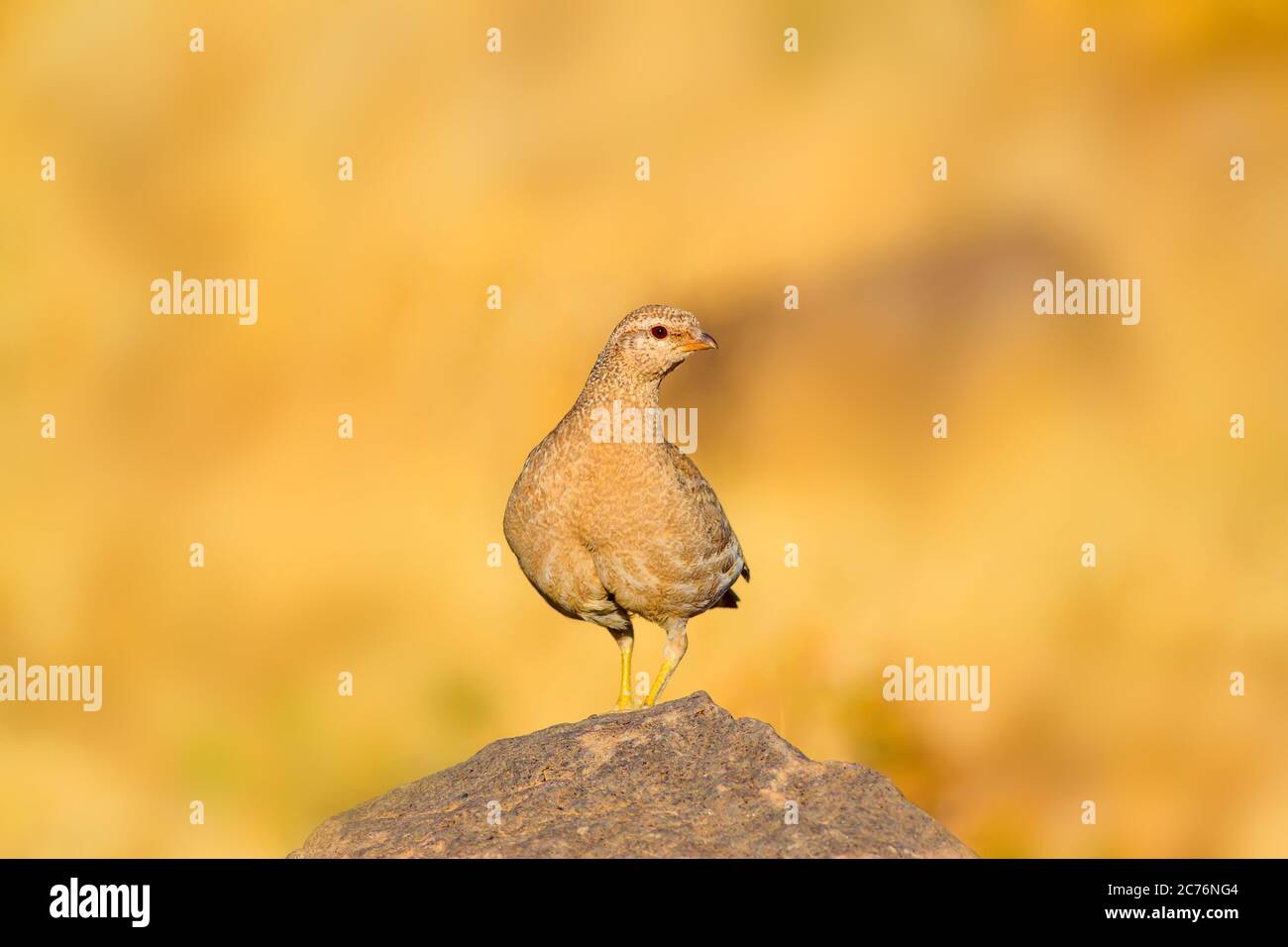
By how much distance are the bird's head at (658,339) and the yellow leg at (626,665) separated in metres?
2.05

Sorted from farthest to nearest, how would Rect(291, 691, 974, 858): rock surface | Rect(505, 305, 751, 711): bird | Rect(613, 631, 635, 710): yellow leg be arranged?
1. Rect(613, 631, 635, 710): yellow leg
2. Rect(505, 305, 751, 711): bird
3. Rect(291, 691, 974, 858): rock surface

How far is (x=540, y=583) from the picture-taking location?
10148mm

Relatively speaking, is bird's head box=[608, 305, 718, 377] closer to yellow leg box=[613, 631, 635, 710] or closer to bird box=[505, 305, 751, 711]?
bird box=[505, 305, 751, 711]

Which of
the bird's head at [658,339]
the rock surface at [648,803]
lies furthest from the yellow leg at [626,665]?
the bird's head at [658,339]

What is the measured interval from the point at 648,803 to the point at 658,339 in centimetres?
320

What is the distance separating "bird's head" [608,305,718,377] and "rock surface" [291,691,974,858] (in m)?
2.25

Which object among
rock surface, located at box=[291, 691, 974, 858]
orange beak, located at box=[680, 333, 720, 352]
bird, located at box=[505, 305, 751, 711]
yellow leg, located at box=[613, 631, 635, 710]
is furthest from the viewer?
yellow leg, located at box=[613, 631, 635, 710]

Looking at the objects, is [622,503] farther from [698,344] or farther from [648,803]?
[648,803]

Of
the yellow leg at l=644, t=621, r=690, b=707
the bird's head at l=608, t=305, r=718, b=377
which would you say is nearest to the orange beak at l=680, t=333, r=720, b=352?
the bird's head at l=608, t=305, r=718, b=377

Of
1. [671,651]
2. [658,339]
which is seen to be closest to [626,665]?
[671,651]

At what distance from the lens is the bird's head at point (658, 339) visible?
9.79 meters

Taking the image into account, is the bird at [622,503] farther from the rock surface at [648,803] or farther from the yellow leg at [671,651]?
the rock surface at [648,803]

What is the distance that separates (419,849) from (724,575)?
3.31 m

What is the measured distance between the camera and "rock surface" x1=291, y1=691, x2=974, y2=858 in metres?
7.74
